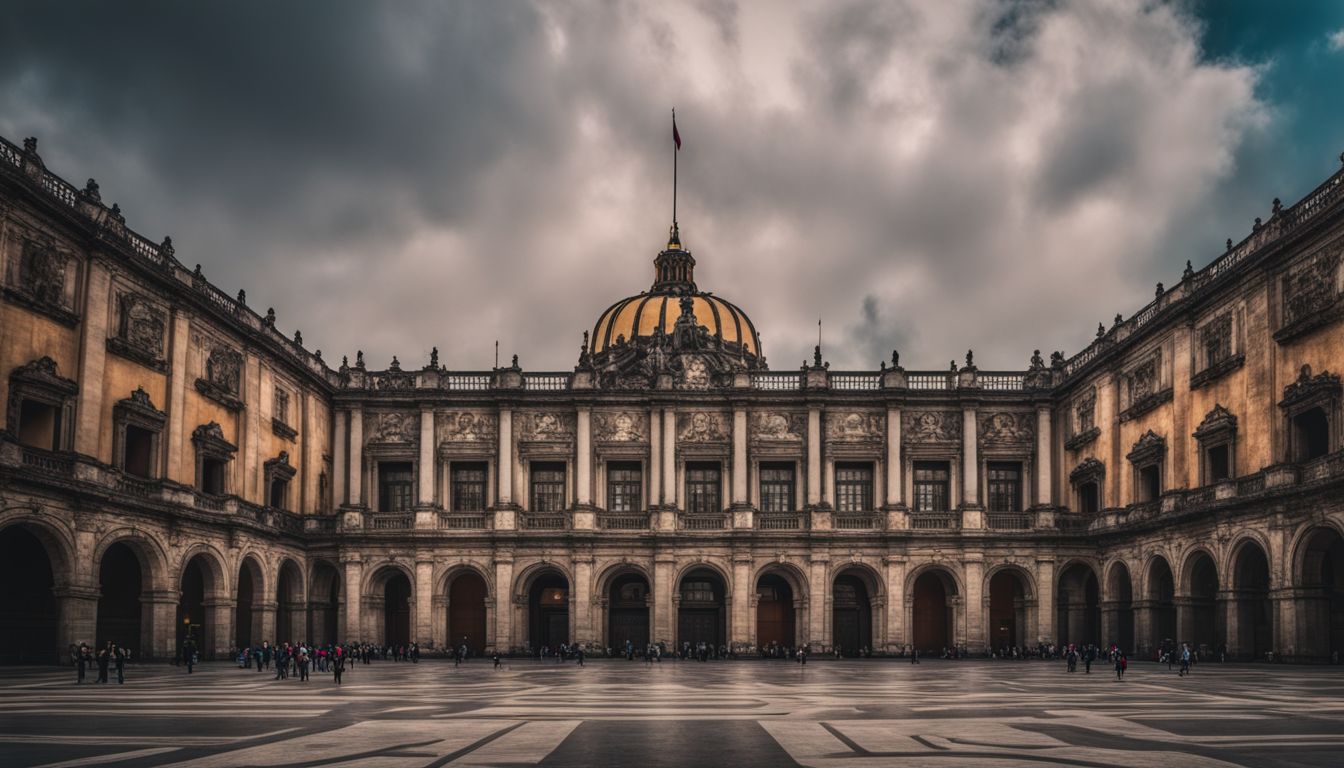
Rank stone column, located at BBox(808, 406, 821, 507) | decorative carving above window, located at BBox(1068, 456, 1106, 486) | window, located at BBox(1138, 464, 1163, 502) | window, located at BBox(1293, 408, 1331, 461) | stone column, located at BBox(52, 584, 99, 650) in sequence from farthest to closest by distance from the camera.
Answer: stone column, located at BBox(808, 406, 821, 507) < decorative carving above window, located at BBox(1068, 456, 1106, 486) < window, located at BBox(1138, 464, 1163, 502) < window, located at BBox(1293, 408, 1331, 461) < stone column, located at BBox(52, 584, 99, 650)

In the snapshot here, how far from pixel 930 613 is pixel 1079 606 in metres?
6.66

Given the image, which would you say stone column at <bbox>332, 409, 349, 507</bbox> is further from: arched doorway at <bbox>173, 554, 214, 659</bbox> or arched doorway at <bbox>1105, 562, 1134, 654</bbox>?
arched doorway at <bbox>1105, 562, 1134, 654</bbox>

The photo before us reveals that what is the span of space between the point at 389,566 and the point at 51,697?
30.5m

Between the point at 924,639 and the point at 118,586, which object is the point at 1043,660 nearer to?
the point at 924,639

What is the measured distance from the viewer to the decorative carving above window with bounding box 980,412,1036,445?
5791cm

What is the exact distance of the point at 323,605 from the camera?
56906 millimetres

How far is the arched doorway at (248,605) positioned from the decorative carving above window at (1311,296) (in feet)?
122

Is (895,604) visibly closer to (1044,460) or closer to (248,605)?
(1044,460)

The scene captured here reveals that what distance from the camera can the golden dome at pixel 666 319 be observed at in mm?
73062

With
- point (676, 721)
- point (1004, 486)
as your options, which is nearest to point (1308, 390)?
point (1004, 486)

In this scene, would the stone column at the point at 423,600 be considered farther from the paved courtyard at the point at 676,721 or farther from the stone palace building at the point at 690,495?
the paved courtyard at the point at 676,721

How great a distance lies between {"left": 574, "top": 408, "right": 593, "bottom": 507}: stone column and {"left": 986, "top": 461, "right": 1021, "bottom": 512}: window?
60.6 ft

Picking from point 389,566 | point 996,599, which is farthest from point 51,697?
point 996,599

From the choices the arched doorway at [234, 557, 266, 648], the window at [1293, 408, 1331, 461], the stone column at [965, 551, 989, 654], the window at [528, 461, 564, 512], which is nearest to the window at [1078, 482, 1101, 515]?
the stone column at [965, 551, 989, 654]
